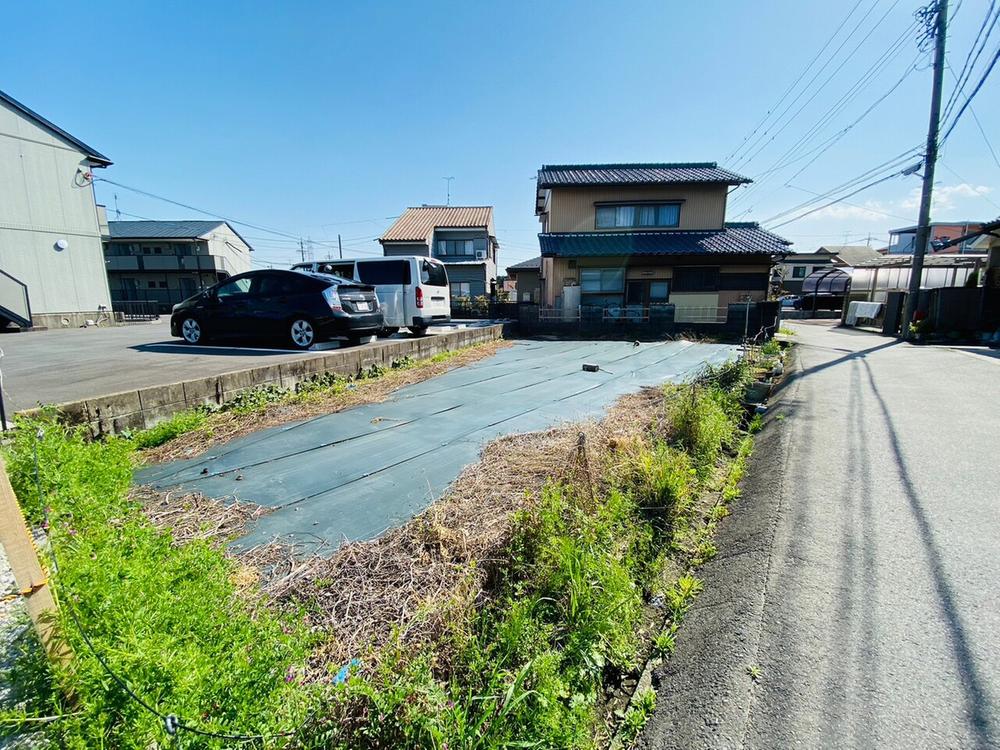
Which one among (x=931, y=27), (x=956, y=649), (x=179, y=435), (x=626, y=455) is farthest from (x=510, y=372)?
(x=931, y=27)

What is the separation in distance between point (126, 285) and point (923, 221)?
3712cm

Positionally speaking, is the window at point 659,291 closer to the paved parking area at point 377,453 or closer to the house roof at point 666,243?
the house roof at point 666,243

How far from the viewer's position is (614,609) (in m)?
1.79

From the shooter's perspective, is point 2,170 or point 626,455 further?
point 2,170

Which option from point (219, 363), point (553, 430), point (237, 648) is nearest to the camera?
point (237, 648)

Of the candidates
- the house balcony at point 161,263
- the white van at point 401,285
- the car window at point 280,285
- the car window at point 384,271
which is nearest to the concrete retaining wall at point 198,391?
the car window at point 280,285

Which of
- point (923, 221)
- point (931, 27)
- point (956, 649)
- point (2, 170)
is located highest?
point (931, 27)

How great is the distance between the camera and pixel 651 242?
15.7 m

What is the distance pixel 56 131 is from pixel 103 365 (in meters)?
Result: 14.0

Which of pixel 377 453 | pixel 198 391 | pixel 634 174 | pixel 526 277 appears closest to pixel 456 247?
pixel 526 277

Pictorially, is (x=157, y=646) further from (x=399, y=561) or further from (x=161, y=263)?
(x=161, y=263)

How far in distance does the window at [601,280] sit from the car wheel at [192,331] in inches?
489

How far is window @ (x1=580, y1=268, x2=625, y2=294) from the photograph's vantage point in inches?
629

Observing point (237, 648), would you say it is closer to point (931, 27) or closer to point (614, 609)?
point (614, 609)
